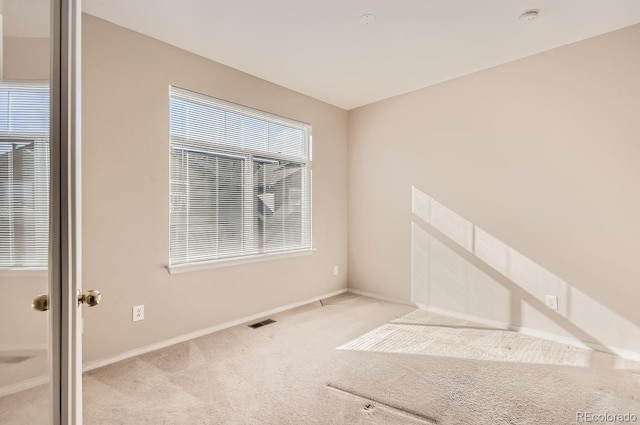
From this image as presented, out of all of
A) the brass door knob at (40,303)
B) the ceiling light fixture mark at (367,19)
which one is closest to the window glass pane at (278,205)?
the ceiling light fixture mark at (367,19)

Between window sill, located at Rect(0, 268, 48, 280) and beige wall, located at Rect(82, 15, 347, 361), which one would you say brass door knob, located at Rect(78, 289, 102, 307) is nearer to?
window sill, located at Rect(0, 268, 48, 280)

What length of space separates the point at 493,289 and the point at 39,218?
3.54 metres

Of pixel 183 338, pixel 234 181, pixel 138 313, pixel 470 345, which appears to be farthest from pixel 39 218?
pixel 470 345

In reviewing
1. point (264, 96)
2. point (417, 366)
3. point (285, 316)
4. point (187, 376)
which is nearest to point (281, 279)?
point (285, 316)

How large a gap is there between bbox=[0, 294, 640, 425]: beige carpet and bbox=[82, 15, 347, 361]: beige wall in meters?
0.26

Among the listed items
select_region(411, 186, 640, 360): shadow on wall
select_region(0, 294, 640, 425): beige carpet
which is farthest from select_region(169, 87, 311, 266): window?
select_region(411, 186, 640, 360): shadow on wall

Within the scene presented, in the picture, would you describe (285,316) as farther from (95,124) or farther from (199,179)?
(95,124)

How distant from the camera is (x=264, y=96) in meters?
3.47

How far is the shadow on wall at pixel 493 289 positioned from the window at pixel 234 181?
145 centimetres

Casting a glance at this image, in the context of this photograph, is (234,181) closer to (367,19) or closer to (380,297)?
(367,19)

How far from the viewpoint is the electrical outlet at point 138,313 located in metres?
2.54

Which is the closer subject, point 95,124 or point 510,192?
point 95,124

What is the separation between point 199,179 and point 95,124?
884mm

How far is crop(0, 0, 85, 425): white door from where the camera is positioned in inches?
34.4
